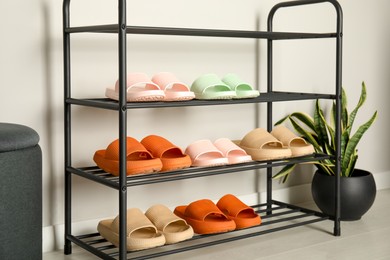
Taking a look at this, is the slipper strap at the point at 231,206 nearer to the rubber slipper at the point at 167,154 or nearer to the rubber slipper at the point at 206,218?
the rubber slipper at the point at 206,218

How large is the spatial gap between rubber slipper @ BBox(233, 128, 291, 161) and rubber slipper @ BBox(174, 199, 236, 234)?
0.92ft

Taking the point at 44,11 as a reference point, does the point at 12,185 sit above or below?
below

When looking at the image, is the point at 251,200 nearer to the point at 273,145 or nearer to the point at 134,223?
the point at 273,145

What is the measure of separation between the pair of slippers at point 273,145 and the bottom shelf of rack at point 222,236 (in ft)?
0.90

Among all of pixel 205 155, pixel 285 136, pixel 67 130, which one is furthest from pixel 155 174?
pixel 285 136

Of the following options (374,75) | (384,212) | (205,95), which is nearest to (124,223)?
(205,95)

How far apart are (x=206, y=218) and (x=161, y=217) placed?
21 centimetres

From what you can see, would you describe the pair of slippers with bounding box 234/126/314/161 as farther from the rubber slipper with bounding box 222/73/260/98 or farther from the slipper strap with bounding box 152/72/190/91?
the slipper strap with bounding box 152/72/190/91

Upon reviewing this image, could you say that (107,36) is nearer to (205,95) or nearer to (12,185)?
(205,95)

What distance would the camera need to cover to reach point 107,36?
243cm

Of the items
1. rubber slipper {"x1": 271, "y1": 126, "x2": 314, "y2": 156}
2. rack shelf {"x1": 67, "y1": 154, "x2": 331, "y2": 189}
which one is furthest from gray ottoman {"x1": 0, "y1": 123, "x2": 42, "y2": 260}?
rubber slipper {"x1": 271, "y1": 126, "x2": 314, "y2": 156}

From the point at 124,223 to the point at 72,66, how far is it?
70cm

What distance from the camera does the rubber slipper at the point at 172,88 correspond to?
85.1 inches

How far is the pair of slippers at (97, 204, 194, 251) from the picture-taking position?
2084 millimetres
